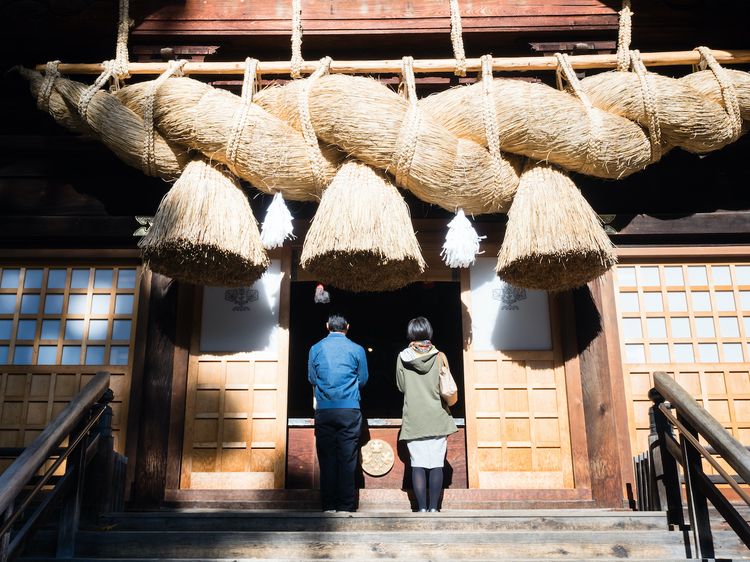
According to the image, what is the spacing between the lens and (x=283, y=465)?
522cm

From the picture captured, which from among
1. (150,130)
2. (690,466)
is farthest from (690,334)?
(150,130)

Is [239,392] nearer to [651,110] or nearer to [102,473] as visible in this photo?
[102,473]

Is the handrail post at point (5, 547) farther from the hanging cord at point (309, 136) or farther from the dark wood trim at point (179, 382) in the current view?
the hanging cord at point (309, 136)

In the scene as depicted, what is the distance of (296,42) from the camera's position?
4828 mm

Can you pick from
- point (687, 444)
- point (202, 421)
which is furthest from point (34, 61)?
point (687, 444)

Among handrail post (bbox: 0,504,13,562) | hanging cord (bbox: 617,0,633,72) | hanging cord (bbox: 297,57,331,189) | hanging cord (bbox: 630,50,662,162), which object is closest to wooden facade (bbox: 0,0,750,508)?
hanging cord (bbox: 617,0,633,72)

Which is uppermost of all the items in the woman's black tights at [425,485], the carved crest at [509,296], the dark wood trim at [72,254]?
the dark wood trim at [72,254]

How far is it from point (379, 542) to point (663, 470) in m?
1.81

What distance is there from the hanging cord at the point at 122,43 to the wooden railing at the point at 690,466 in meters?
3.87

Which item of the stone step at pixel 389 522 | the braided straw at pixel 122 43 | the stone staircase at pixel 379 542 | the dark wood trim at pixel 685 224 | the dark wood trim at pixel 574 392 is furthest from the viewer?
the dark wood trim at pixel 685 224

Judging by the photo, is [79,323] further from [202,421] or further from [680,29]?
[680,29]

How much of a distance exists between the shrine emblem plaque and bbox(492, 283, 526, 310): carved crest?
4.49 ft

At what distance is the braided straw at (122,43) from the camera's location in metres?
4.86

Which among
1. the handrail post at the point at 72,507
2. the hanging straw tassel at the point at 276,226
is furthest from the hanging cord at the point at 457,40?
the handrail post at the point at 72,507
